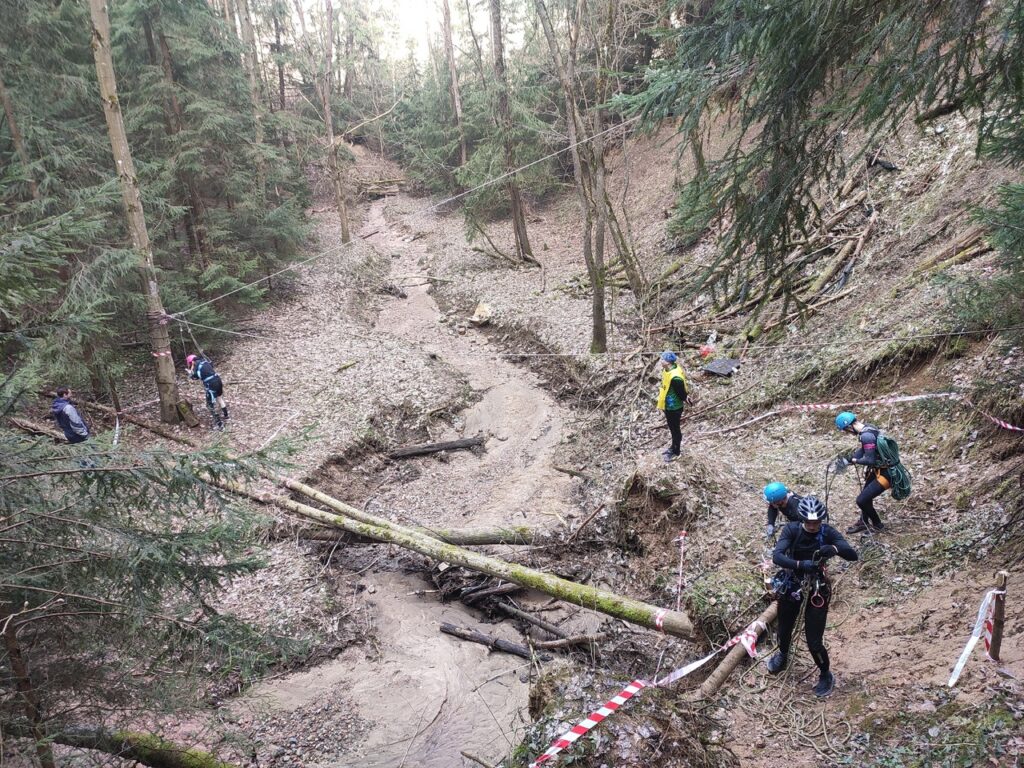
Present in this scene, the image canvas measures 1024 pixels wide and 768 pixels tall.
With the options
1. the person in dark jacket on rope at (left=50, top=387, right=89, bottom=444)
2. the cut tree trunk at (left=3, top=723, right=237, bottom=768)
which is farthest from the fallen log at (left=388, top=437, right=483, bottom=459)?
the cut tree trunk at (left=3, top=723, right=237, bottom=768)

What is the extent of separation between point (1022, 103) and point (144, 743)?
367 inches

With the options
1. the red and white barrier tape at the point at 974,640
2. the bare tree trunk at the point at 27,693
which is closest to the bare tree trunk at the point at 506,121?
the red and white barrier tape at the point at 974,640

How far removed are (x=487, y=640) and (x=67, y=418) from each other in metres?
8.09

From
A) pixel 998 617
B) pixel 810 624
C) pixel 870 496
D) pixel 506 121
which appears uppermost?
pixel 506 121

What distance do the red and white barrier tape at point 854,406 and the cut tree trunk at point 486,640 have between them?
18.0 ft

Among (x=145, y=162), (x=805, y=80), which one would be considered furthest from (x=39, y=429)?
(x=805, y=80)

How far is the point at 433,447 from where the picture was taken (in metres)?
12.6

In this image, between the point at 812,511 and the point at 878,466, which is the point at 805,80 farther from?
the point at 878,466

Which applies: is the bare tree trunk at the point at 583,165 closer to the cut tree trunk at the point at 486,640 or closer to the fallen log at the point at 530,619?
the fallen log at the point at 530,619

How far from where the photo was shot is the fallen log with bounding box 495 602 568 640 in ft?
24.2

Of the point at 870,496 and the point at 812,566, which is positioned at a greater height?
the point at 812,566

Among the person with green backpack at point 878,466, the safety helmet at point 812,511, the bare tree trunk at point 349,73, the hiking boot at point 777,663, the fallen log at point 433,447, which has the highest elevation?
the bare tree trunk at point 349,73

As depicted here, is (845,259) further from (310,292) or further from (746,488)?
(310,292)

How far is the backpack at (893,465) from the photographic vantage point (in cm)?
625
